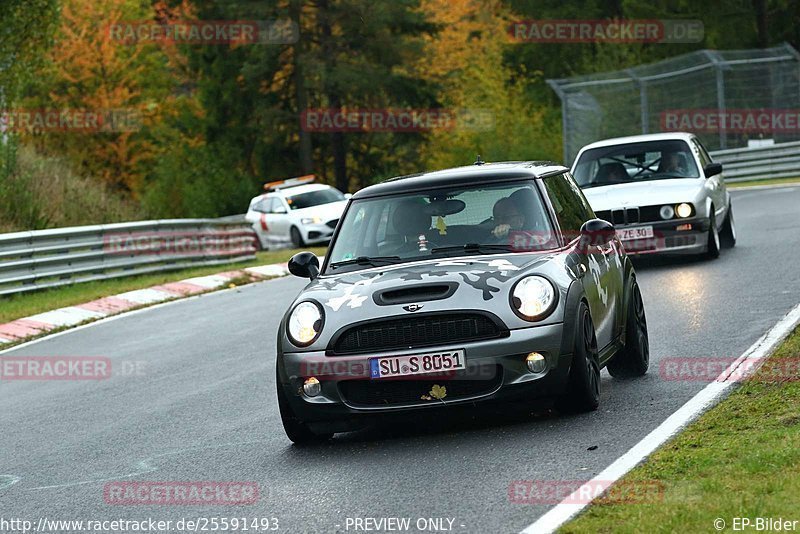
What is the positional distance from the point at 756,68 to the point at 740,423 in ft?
100

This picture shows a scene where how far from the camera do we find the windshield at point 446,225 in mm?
8719

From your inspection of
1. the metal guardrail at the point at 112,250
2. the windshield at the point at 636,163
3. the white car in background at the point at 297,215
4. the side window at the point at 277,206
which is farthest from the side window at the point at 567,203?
the side window at the point at 277,206

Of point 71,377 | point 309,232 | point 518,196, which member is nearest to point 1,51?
point 309,232

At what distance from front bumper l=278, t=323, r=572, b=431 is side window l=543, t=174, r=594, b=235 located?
4.32 ft

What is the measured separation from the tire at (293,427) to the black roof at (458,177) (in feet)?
5.15

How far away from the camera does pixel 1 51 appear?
92.1ft

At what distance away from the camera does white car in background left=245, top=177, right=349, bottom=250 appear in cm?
3425

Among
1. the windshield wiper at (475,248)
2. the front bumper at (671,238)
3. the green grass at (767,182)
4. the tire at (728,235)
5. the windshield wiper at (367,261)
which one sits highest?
the windshield wiper at (475,248)

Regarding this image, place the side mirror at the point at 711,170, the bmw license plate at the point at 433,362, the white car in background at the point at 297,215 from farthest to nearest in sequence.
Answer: the white car in background at the point at 297,215, the side mirror at the point at 711,170, the bmw license plate at the point at 433,362

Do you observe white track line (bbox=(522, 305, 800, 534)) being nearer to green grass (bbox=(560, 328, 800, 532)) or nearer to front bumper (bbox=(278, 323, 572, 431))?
green grass (bbox=(560, 328, 800, 532))

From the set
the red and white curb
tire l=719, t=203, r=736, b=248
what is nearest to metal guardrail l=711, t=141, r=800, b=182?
the red and white curb

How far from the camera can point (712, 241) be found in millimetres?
17078

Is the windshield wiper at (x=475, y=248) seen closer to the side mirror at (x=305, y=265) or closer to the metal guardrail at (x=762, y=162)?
the side mirror at (x=305, y=265)

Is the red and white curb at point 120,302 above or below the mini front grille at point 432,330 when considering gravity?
below
